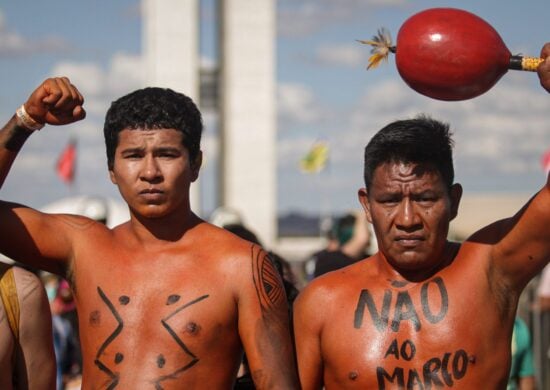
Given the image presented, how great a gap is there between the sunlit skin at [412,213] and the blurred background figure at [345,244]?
253cm

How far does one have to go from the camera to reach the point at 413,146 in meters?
4.61

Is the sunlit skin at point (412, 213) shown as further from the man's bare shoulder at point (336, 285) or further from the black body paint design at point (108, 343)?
the black body paint design at point (108, 343)

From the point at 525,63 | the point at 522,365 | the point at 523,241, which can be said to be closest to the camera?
the point at 525,63

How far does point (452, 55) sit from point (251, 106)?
32361mm

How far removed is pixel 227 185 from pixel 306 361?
3218 centimetres

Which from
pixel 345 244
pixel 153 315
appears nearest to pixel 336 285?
pixel 153 315

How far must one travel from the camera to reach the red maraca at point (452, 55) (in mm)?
4109

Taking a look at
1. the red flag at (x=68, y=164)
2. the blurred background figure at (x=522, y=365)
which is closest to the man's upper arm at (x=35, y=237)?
the blurred background figure at (x=522, y=365)

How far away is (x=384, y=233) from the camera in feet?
14.8

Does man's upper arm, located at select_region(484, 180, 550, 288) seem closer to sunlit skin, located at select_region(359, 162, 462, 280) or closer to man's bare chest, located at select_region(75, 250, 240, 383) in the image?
sunlit skin, located at select_region(359, 162, 462, 280)

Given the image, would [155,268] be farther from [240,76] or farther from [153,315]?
[240,76]

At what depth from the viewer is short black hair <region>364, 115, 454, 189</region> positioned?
4570 mm

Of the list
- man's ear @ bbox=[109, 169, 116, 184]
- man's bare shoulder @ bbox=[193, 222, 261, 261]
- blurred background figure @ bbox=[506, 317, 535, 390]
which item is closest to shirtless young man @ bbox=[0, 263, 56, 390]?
man's ear @ bbox=[109, 169, 116, 184]

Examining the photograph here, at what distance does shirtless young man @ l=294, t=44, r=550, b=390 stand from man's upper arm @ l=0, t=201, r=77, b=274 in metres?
0.98
